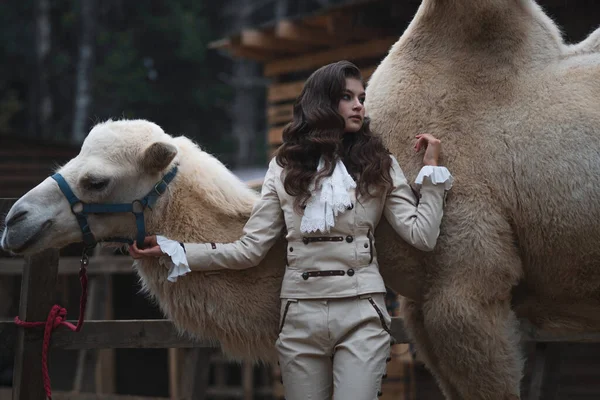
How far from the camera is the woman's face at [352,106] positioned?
406 centimetres

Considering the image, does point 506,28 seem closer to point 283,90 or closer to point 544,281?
point 544,281

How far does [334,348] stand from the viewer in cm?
384

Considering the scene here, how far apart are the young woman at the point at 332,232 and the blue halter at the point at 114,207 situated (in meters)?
0.13

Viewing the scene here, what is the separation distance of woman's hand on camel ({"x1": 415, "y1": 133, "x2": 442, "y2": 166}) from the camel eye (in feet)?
5.07

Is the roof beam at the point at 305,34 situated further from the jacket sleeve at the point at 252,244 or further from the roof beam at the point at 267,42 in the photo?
the jacket sleeve at the point at 252,244

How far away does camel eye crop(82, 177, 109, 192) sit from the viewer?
4.14 m

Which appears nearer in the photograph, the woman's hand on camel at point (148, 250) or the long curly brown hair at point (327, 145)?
the long curly brown hair at point (327, 145)

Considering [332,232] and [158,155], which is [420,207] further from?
[158,155]

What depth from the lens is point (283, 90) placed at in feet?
42.9

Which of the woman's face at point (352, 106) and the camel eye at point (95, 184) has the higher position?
the woman's face at point (352, 106)

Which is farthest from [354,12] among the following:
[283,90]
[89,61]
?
[89,61]

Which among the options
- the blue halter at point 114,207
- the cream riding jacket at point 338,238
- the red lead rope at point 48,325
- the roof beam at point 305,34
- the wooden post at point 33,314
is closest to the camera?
the cream riding jacket at point 338,238

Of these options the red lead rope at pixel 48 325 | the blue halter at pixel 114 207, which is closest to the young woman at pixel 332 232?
the blue halter at pixel 114 207

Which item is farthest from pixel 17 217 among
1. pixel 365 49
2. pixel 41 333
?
pixel 365 49
